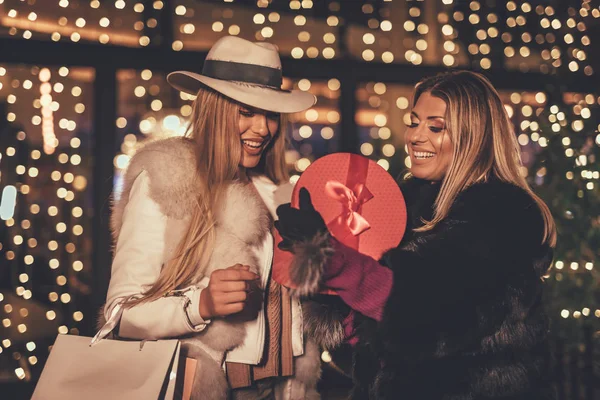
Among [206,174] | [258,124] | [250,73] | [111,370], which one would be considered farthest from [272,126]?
[111,370]

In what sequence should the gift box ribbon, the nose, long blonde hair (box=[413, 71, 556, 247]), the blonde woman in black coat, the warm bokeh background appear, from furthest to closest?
the warm bokeh background → the nose → long blonde hair (box=[413, 71, 556, 247]) → the gift box ribbon → the blonde woman in black coat

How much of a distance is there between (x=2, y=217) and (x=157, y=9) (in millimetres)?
1850

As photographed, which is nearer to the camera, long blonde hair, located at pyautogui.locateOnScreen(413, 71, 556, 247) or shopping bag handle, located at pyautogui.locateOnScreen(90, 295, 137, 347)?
shopping bag handle, located at pyautogui.locateOnScreen(90, 295, 137, 347)

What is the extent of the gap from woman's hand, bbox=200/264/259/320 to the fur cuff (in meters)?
0.20

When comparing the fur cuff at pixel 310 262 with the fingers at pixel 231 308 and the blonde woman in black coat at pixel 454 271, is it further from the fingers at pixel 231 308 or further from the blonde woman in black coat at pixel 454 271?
the fingers at pixel 231 308

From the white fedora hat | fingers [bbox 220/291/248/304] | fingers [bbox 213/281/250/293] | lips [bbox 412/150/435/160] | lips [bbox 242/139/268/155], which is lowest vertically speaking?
fingers [bbox 220/291/248/304]

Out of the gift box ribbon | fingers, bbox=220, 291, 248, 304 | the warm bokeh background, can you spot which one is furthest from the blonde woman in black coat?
the warm bokeh background

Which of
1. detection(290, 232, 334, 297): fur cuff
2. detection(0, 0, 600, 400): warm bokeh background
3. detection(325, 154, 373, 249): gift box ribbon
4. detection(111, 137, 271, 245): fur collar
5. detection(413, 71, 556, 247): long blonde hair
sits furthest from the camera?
detection(0, 0, 600, 400): warm bokeh background

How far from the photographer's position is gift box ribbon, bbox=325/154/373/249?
177 centimetres

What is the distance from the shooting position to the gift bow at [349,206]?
5.82 feet

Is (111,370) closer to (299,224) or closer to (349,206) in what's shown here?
(299,224)

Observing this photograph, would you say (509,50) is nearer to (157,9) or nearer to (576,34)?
(576,34)

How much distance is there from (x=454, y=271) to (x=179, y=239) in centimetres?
85

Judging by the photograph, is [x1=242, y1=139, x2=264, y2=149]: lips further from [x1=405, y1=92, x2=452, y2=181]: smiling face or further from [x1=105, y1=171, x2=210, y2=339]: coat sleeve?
[x1=405, y1=92, x2=452, y2=181]: smiling face
